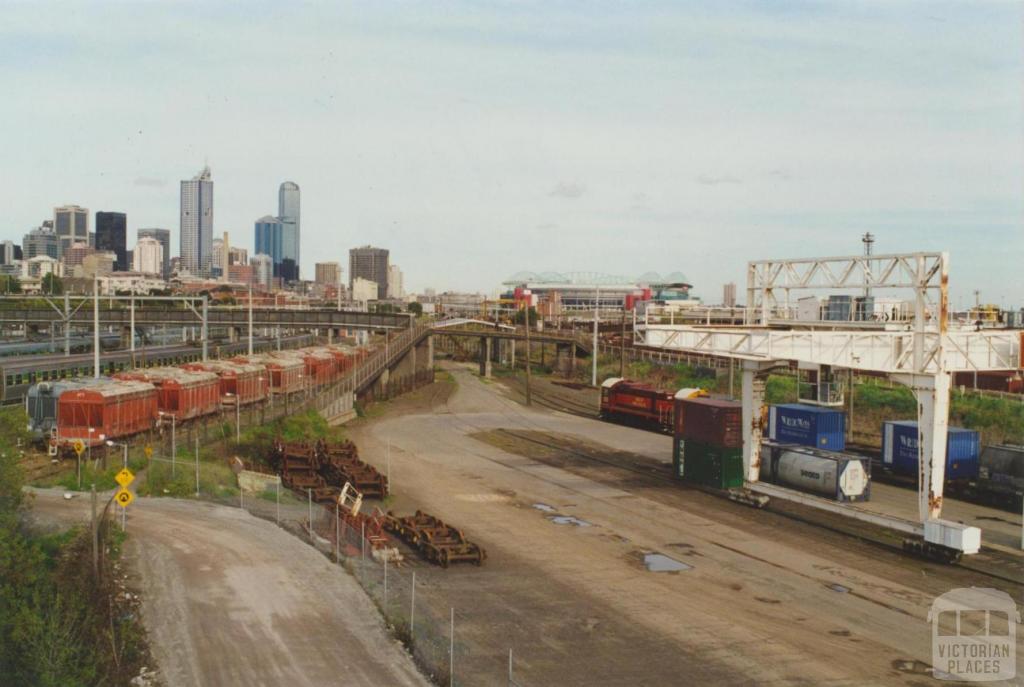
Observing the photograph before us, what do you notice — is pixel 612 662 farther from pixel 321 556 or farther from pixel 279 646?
pixel 321 556

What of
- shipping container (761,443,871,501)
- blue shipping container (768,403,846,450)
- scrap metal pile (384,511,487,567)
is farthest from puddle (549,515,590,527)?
blue shipping container (768,403,846,450)

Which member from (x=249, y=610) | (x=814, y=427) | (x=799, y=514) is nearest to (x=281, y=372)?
(x=814, y=427)

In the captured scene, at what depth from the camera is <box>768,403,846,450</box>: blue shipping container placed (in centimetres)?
4341

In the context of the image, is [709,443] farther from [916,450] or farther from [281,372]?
[281,372]

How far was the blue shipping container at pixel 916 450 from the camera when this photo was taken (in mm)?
40281

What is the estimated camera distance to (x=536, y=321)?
156 meters

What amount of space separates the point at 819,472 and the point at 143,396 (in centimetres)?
3340

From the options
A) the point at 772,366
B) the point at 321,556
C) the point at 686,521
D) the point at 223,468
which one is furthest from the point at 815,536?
the point at 223,468

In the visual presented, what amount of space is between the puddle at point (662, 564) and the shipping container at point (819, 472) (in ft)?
30.8

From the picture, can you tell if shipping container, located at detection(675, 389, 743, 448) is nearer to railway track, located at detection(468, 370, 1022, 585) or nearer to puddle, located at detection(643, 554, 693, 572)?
railway track, located at detection(468, 370, 1022, 585)

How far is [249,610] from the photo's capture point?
21.9m

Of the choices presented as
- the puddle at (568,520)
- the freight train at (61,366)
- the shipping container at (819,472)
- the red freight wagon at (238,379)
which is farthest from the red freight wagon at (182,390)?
the shipping container at (819,472)

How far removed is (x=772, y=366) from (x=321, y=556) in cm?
2012

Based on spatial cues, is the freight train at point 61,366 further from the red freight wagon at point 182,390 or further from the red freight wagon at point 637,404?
the red freight wagon at point 637,404
